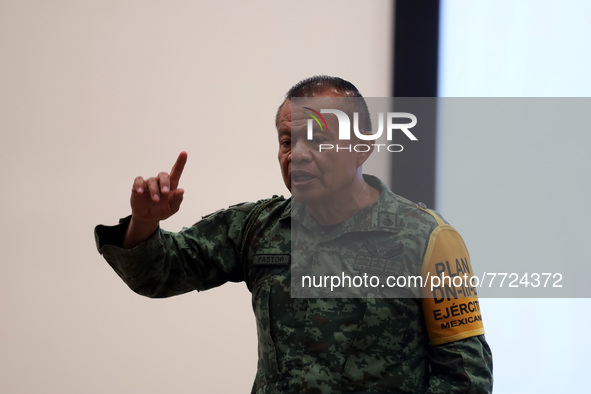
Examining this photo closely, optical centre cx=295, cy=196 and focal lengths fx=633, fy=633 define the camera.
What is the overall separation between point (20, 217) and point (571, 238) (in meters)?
1.68

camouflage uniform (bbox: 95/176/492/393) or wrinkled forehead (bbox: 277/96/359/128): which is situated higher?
wrinkled forehead (bbox: 277/96/359/128)

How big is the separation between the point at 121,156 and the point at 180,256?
1.03 meters

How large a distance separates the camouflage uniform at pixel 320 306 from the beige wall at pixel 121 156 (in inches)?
36.0

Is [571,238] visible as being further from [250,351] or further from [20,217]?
[20,217]

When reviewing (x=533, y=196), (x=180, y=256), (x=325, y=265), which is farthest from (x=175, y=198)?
(x=533, y=196)

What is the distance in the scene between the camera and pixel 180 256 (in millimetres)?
1240

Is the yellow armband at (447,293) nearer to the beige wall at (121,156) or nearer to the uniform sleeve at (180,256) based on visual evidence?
the uniform sleeve at (180,256)

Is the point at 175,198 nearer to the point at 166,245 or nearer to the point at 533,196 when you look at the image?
the point at 166,245

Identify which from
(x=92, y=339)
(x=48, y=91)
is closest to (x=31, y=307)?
(x=92, y=339)

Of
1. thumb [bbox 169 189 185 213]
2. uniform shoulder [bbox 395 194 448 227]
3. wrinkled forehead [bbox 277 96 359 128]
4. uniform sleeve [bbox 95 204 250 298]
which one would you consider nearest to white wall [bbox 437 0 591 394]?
uniform shoulder [bbox 395 194 448 227]

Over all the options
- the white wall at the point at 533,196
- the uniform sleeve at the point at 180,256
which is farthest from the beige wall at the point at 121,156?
the uniform sleeve at the point at 180,256

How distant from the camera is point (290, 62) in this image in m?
2.30

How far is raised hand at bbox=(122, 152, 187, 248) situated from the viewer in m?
1.09

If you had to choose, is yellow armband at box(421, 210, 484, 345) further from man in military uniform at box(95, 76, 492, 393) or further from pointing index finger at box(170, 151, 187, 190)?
pointing index finger at box(170, 151, 187, 190)
